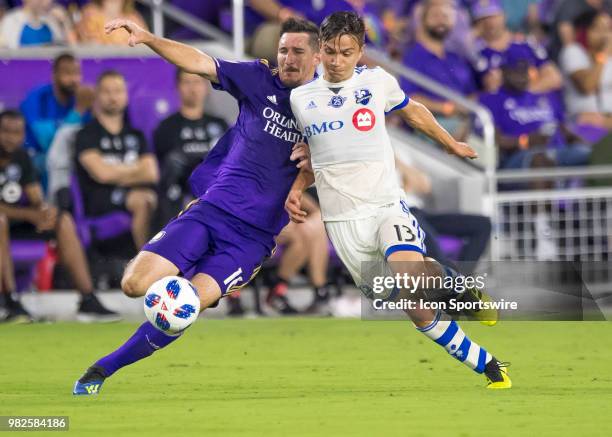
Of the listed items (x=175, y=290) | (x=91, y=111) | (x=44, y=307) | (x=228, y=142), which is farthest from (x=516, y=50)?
(x=175, y=290)

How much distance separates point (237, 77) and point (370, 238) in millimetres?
1360

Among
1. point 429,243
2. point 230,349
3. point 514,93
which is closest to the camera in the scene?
point 230,349

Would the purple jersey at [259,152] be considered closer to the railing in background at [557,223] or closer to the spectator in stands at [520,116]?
the railing in background at [557,223]

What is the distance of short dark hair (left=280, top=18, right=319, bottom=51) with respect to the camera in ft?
30.1

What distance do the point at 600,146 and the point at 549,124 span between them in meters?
1.10

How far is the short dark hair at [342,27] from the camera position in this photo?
8.71 m

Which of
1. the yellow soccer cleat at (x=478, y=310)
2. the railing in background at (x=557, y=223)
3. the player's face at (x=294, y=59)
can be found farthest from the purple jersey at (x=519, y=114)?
the player's face at (x=294, y=59)

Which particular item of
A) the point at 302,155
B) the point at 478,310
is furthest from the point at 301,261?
the point at 302,155

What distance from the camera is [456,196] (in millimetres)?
16484

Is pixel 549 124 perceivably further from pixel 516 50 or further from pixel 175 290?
pixel 175 290

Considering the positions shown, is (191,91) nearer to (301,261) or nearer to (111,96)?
(111,96)

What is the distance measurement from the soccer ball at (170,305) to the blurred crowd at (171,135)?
554 centimetres

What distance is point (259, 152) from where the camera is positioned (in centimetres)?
929

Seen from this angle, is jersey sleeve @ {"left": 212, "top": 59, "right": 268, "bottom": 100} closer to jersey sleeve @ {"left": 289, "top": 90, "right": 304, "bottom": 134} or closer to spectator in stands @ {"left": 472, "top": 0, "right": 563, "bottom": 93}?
jersey sleeve @ {"left": 289, "top": 90, "right": 304, "bottom": 134}
